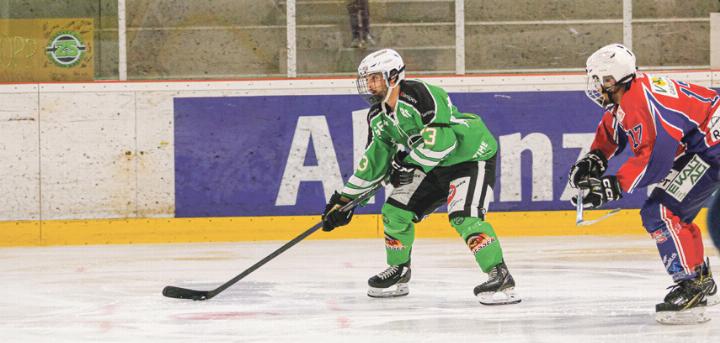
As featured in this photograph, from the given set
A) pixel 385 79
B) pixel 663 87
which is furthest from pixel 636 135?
pixel 385 79

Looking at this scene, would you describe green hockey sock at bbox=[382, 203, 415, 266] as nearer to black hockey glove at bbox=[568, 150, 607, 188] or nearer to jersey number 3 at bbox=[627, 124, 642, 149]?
black hockey glove at bbox=[568, 150, 607, 188]

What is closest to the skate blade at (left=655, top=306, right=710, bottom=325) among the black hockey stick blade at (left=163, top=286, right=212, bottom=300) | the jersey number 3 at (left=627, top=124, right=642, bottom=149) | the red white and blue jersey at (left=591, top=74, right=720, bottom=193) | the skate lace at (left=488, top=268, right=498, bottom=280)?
the red white and blue jersey at (left=591, top=74, right=720, bottom=193)

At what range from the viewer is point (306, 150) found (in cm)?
772

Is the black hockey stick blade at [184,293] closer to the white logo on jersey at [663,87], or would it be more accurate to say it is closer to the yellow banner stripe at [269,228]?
the white logo on jersey at [663,87]

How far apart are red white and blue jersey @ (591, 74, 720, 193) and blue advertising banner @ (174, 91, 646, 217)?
3459mm

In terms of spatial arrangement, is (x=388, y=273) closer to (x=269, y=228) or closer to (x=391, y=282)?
(x=391, y=282)

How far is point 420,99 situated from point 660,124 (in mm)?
1139

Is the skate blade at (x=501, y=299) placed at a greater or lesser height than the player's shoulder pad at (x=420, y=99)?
lesser

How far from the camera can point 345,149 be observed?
7.76m

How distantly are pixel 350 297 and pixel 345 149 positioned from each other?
105 inches

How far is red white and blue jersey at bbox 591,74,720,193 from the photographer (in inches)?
161

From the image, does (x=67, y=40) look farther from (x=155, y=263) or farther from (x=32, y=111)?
(x=155, y=263)

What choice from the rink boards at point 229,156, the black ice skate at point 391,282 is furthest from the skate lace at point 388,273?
the rink boards at point 229,156

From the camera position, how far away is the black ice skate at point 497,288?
479 centimetres
